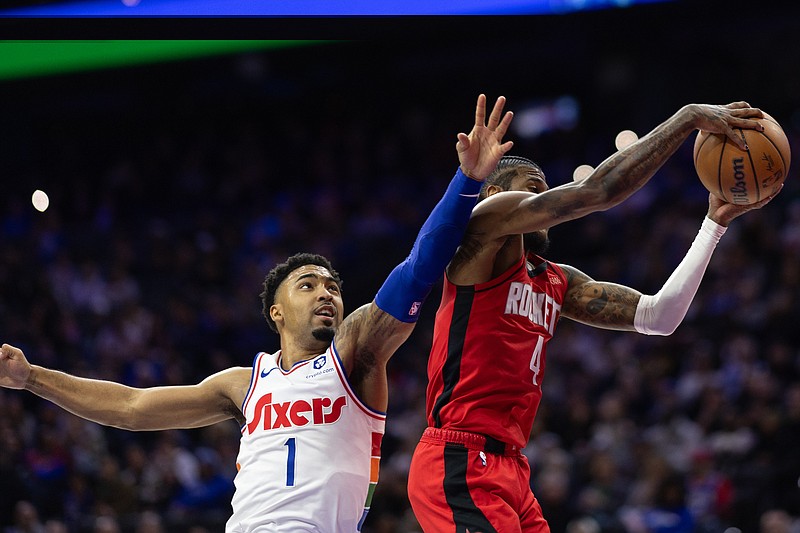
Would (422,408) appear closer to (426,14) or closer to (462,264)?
(426,14)

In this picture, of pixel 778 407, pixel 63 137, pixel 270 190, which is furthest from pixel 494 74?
pixel 778 407

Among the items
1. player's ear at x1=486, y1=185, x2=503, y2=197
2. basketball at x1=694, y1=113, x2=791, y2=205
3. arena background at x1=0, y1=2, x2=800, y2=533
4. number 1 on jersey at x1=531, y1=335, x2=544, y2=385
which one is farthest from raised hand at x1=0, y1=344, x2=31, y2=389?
basketball at x1=694, y1=113, x2=791, y2=205

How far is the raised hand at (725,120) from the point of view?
4406 mm

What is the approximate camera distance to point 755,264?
12320mm

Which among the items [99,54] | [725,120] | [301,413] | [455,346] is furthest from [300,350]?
[99,54]

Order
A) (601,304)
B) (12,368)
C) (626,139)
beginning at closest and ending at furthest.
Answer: (626,139)
(601,304)
(12,368)

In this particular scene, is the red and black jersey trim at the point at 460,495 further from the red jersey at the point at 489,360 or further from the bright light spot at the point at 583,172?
the bright light spot at the point at 583,172

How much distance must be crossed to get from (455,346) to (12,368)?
7.74ft

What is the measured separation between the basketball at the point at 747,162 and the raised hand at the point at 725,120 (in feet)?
0.08

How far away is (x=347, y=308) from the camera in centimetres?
1480

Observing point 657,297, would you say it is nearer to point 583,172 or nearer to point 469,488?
point 583,172

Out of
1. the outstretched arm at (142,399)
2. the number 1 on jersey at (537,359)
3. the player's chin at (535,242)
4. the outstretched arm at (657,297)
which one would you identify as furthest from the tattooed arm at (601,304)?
the outstretched arm at (142,399)

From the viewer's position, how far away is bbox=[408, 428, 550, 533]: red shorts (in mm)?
4414

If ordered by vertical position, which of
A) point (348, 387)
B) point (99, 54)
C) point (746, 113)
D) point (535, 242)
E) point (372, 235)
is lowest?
point (348, 387)
